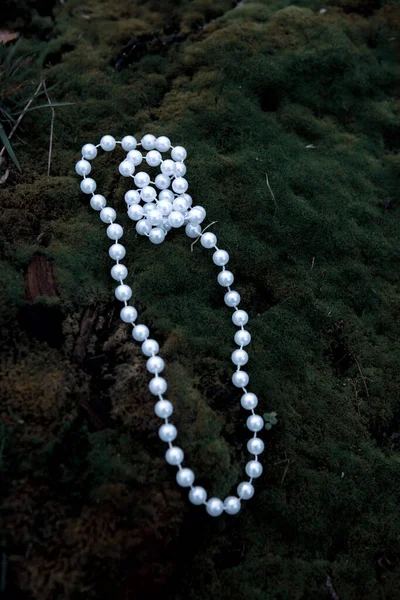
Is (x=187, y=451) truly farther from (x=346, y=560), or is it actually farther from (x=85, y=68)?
(x=85, y=68)

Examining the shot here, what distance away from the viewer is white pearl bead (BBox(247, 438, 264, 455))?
292cm

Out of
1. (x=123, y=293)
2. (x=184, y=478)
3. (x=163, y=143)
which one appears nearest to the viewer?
(x=184, y=478)

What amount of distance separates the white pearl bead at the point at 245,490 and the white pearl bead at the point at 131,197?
77.6 inches

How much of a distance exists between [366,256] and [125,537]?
2459 millimetres

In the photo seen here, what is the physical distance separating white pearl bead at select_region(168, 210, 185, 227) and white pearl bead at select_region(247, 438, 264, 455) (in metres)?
1.49

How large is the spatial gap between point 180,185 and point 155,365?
1.34 metres

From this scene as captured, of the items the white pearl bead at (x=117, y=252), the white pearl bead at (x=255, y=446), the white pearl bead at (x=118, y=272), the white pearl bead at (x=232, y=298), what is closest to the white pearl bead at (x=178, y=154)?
the white pearl bead at (x=117, y=252)

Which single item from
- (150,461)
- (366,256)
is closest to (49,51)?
(366,256)

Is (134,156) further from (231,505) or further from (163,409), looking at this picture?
(231,505)

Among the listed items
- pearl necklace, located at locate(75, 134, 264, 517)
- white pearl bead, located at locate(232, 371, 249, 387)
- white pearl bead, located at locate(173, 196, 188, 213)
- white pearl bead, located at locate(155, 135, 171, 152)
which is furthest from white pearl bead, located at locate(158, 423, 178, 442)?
white pearl bead, located at locate(155, 135, 171, 152)

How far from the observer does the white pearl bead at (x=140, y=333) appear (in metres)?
3.01

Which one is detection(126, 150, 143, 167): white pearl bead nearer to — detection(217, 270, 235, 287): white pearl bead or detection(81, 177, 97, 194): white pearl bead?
detection(81, 177, 97, 194): white pearl bead

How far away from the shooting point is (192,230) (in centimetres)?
346

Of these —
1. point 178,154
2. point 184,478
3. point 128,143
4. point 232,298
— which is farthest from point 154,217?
point 184,478
